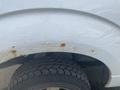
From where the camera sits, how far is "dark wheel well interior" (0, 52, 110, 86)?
82.0 inches

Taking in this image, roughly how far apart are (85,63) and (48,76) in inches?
16.9

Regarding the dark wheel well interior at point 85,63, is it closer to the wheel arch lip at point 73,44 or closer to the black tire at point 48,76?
the black tire at point 48,76

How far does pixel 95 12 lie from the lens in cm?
175

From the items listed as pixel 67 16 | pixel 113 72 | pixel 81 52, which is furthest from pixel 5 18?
pixel 113 72

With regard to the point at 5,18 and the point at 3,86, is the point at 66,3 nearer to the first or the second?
the point at 5,18

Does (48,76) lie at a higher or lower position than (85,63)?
lower

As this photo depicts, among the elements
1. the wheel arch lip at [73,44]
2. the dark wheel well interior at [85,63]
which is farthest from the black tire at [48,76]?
the wheel arch lip at [73,44]

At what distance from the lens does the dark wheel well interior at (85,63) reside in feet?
6.83

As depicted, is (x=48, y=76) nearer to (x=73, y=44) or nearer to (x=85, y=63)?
(x=73, y=44)

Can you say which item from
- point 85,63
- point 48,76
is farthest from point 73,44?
point 85,63

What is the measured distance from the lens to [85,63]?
7.57 ft

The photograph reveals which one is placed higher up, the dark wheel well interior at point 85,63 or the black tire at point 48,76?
the dark wheel well interior at point 85,63

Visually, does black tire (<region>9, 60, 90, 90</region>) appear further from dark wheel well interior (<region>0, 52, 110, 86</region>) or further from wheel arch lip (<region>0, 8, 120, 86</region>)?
wheel arch lip (<region>0, 8, 120, 86</region>)

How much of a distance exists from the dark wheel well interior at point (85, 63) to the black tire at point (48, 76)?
0.06 metres
